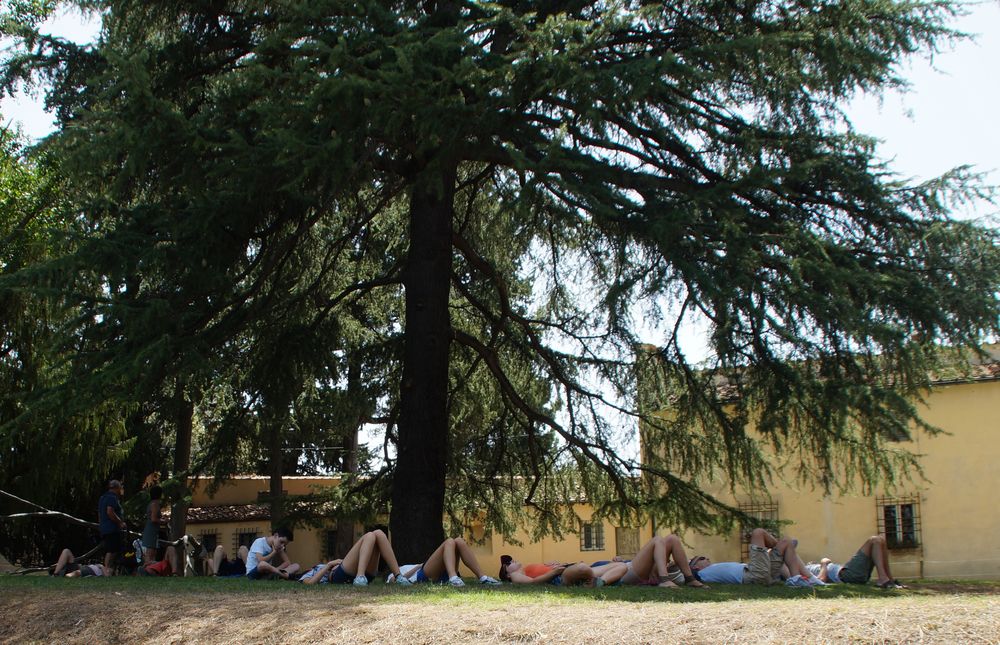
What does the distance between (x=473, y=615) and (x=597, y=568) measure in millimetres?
3693

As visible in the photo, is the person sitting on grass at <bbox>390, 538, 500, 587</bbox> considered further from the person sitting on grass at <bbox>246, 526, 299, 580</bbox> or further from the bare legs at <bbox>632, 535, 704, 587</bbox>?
the person sitting on grass at <bbox>246, 526, 299, 580</bbox>

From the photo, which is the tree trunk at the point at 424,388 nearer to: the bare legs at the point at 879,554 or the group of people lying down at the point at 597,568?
the group of people lying down at the point at 597,568

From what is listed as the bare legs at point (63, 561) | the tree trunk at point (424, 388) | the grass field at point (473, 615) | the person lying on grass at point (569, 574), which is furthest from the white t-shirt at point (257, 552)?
the bare legs at point (63, 561)

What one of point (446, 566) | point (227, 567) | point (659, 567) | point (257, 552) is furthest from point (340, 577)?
point (659, 567)

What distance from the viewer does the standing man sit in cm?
1415

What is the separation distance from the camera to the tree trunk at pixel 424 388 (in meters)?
13.7

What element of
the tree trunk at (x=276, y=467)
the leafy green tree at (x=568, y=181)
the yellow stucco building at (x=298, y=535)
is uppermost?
the leafy green tree at (x=568, y=181)

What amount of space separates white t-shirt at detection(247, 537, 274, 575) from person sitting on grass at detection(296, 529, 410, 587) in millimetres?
1197

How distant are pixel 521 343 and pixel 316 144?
7185mm

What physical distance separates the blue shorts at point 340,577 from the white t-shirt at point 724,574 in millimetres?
4005

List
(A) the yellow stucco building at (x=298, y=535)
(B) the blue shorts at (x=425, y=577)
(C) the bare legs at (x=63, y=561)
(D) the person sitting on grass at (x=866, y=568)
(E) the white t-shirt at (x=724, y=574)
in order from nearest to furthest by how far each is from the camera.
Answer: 1. (B) the blue shorts at (x=425, y=577)
2. (E) the white t-shirt at (x=724, y=574)
3. (D) the person sitting on grass at (x=866, y=568)
4. (C) the bare legs at (x=63, y=561)
5. (A) the yellow stucco building at (x=298, y=535)

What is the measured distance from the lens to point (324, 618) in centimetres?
827

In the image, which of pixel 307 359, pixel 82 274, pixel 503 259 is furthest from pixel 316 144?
pixel 503 259

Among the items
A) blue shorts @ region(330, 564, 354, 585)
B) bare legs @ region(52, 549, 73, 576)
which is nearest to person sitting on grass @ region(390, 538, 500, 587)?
blue shorts @ region(330, 564, 354, 585)
